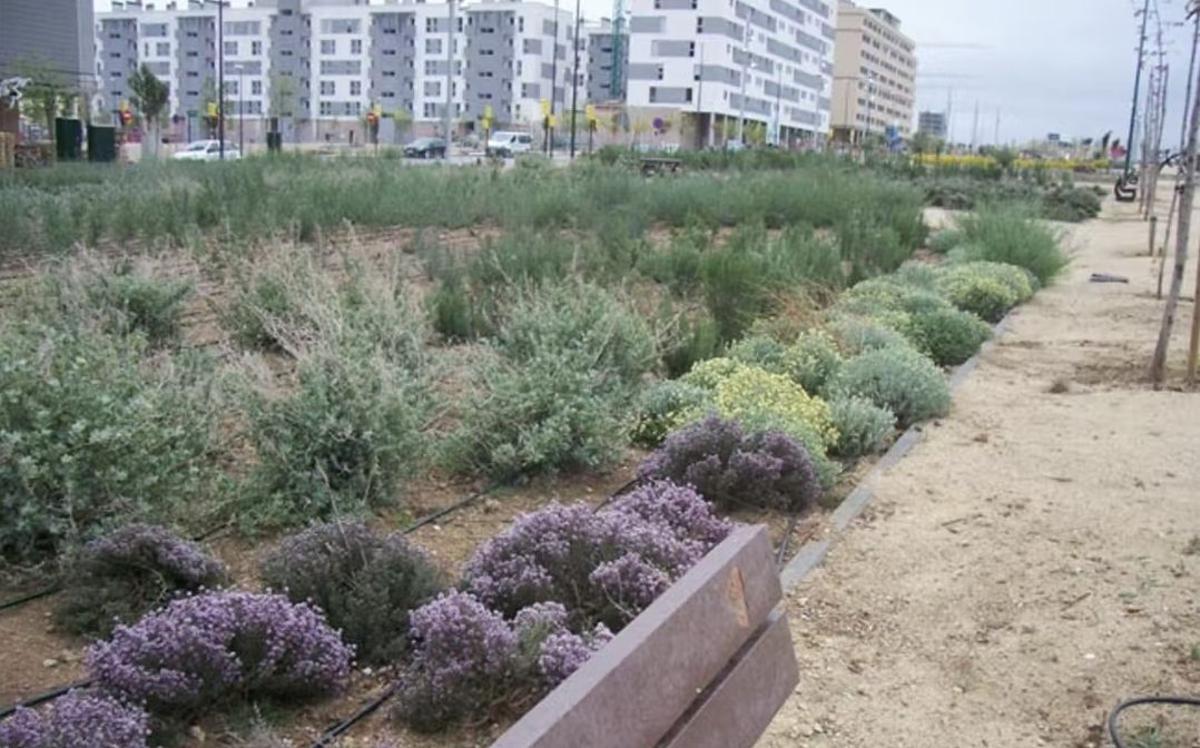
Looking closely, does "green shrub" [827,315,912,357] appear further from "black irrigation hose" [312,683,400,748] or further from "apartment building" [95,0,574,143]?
"apartment building" [95,0,574,143]

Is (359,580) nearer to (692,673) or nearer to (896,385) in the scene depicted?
(692,673)

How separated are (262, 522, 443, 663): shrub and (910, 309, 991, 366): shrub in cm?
746

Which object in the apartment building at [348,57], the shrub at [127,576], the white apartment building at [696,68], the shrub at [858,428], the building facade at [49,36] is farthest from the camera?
the apartment building at [348,57]

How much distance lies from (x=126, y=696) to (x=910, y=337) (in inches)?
339

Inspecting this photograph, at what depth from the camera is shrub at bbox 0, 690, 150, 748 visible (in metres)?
2.94

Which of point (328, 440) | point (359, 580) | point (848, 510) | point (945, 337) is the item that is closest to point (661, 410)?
point (848, 510)

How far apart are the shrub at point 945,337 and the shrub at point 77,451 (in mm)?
7493

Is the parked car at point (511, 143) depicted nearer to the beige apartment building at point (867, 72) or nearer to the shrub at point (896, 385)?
the beige apartment building at point (867, 72)

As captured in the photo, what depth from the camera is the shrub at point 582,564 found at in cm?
412

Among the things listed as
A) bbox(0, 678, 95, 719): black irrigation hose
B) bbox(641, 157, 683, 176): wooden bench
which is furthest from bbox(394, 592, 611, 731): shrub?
bbox(641, 157, 683, 176): wooden bench

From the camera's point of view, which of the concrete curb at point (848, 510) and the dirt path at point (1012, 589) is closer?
the dirt path at point (1012, 589)

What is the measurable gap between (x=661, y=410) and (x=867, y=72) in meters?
152

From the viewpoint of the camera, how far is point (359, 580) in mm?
4086

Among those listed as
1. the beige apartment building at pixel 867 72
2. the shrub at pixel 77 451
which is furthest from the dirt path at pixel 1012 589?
the beige apartment building at pixel 867 72
